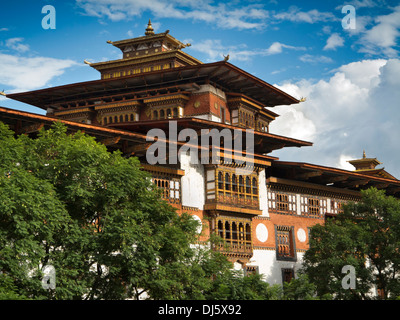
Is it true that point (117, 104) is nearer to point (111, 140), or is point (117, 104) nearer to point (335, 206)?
point (111, 140)

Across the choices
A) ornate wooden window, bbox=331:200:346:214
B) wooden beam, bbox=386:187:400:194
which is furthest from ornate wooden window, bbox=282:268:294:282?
wooden beam, bbox=386:187:400:194

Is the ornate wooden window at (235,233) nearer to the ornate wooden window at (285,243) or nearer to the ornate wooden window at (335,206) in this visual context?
the ornate wooden window at (285,243)

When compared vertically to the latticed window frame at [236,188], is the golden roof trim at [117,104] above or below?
above

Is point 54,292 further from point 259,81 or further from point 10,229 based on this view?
point 259,81

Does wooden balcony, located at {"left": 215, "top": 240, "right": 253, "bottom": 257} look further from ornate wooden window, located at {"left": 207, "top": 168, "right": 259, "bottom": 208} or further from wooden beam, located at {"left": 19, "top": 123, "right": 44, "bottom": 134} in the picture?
wooden beam, located at {"left": 19, "top": 123, "right": 44, "bottom": 134}

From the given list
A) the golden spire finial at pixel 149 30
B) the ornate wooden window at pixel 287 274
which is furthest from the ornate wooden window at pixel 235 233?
the golden spire finial at pixel 149 30

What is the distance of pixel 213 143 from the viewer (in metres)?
32.1

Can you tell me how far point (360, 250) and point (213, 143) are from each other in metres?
9.24

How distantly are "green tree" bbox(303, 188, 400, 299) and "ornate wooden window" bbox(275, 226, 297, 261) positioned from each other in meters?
2.12

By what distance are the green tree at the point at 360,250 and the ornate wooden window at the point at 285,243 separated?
212 cm

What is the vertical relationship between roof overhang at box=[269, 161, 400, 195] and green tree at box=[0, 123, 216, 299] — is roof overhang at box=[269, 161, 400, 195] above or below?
above

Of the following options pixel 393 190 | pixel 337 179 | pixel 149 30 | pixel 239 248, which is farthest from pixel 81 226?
pixel 393 190

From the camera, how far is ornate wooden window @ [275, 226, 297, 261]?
34.1m

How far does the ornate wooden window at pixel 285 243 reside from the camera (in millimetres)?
34125
